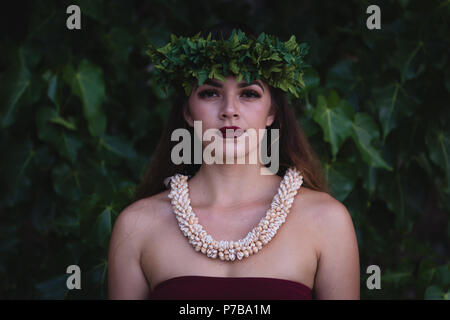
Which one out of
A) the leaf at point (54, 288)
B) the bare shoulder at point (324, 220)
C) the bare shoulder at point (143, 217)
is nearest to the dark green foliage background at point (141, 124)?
the leaf at point (54, 288)

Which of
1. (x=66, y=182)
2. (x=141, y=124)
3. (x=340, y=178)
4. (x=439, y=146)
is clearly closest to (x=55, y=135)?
(x=66, y=182)

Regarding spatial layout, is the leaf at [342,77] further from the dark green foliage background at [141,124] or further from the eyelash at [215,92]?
the eyelash at [215,92]

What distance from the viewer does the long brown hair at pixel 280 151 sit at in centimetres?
211

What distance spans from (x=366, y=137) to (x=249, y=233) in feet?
3.36

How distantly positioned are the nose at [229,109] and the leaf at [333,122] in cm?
74

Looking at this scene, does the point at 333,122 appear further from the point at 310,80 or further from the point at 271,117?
the point at 271,117

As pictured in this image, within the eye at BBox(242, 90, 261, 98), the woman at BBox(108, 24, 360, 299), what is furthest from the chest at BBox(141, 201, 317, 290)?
the eye at BBox(242, 90, 261, 98)

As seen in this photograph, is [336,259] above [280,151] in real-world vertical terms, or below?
below

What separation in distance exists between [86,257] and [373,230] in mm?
1503

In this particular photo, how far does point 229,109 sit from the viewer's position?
6.12ft

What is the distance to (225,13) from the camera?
135 inches

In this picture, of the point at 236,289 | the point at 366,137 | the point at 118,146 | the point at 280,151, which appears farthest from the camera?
the point at 118,146

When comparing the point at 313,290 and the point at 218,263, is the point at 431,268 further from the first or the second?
the point at 218,263

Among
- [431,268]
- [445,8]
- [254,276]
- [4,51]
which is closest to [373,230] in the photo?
[431,268]
